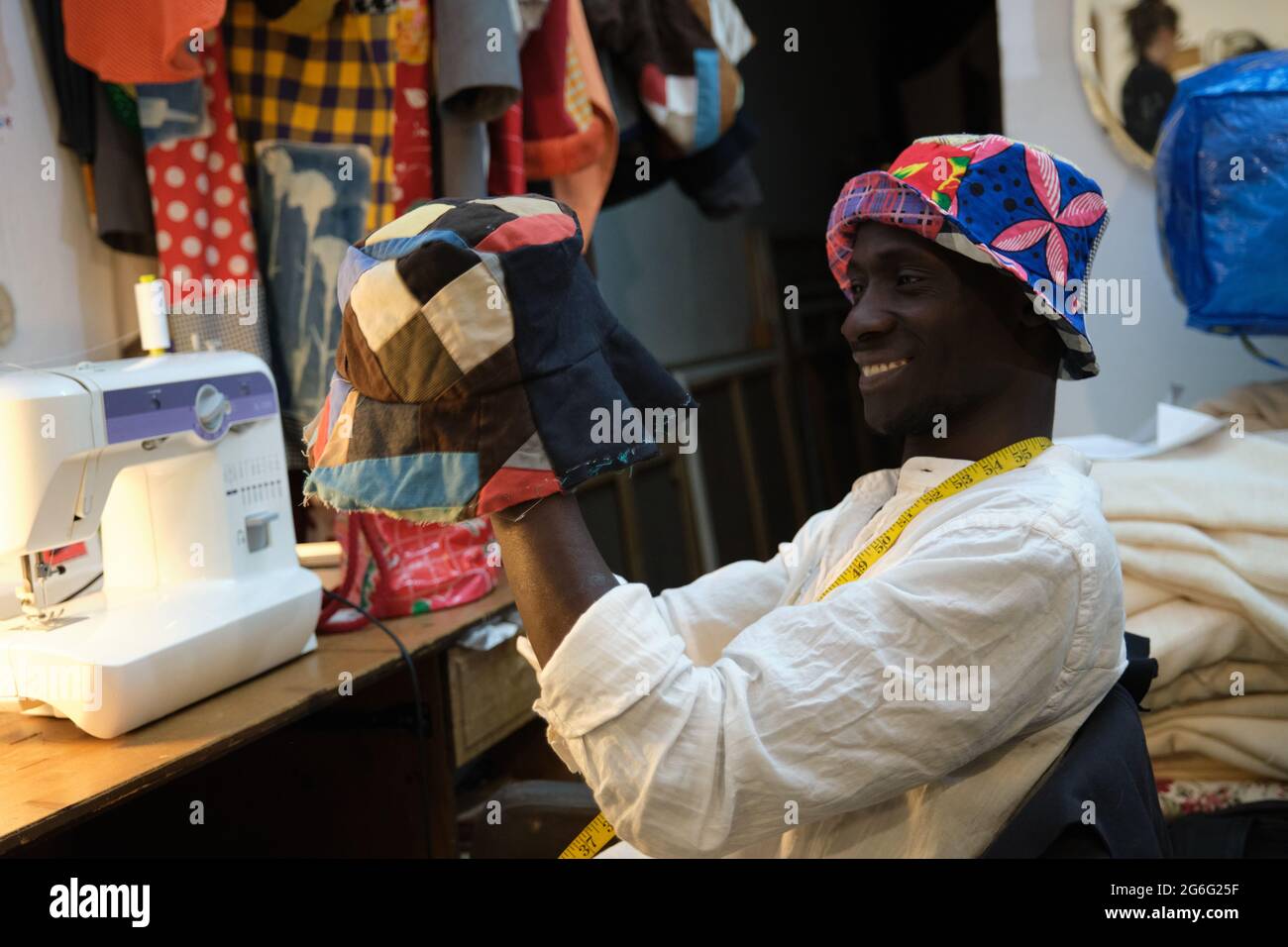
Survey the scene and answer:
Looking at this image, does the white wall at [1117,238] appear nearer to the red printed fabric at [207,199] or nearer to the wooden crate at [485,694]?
the wooden crate at [485,694]

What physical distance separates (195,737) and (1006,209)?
1.09 metres

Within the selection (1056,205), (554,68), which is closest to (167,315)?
(554,68)

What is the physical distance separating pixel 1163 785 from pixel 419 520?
4.29 feet

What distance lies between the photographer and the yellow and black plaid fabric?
2.01 m

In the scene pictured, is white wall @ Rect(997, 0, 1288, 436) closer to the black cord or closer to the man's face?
the man's face

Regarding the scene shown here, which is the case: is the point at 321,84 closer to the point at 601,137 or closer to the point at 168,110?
the point at 168,110

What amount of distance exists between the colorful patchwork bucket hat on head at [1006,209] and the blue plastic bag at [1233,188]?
73cm

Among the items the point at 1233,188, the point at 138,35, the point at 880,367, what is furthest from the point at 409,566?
the point at 1233,188

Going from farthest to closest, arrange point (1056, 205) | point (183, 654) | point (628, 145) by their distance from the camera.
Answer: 1. point (628, 145)
2. point (183, 654)
3. point (1056, 205)

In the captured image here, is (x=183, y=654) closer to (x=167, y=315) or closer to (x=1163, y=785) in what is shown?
(x=167, y=315)

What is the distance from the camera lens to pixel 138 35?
1.70 meters

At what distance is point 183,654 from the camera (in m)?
1.50

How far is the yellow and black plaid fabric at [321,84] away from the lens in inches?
79.0

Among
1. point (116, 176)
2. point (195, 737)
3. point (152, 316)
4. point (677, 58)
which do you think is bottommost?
point (195, 737)
